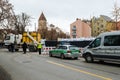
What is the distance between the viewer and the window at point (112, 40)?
64.5 ft

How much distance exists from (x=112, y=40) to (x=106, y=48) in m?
0.82

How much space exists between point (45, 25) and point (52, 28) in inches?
132

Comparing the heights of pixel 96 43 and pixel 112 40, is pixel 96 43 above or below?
below

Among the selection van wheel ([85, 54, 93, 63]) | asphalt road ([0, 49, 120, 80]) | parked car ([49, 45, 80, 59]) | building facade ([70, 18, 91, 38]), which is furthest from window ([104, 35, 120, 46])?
building facade ([70, 18, 91, 38])

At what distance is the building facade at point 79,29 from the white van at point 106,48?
108 meters

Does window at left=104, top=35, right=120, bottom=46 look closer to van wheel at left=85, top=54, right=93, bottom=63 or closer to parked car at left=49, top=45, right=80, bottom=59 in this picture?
van wheel at left=85, top=54, right=93, bottom=63

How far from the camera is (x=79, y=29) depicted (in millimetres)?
133500

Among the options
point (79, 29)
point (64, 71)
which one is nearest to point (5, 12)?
point (64, 71)

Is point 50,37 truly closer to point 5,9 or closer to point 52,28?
point 52,28

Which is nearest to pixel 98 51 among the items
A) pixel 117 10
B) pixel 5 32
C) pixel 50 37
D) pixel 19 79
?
pixel 5 32

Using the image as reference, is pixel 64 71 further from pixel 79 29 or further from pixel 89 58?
pixel 79 29

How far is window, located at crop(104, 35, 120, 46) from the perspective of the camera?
19672mm

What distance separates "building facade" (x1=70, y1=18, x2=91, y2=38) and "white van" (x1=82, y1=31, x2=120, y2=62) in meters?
108

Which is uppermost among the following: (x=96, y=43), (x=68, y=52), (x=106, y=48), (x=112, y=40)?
(x=112, y=40)
